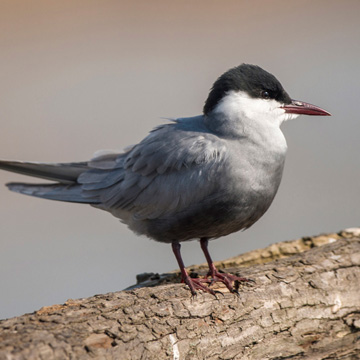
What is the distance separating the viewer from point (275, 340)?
379cm

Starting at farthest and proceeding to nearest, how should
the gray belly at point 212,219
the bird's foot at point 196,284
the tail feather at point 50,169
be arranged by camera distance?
the tail feather at point 50,169 < the gray belly at point 212,219 < the bird's foot at point 196,284

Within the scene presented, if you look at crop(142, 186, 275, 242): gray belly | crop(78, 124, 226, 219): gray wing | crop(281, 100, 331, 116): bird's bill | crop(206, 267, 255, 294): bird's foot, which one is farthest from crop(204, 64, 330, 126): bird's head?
crop(206, 267, 255, 294): bird's foot

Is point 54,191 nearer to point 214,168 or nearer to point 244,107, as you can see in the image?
point 214,168

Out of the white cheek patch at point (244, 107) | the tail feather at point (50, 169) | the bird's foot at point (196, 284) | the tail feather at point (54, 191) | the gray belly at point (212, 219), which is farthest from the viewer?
the tail feather at point (54, 191)

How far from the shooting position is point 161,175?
4352 mm

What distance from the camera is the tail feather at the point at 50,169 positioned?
4.67 metres

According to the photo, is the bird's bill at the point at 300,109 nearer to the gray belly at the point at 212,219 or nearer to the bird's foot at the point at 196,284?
the gray belly at the point at 212,219

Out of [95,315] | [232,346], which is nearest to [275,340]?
[232,346]

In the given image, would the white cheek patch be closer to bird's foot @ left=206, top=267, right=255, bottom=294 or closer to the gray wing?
the gray wing

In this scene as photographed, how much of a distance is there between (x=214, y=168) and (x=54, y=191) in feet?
4.92

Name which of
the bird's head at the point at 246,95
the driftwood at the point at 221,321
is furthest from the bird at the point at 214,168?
the driftwood at the point at 221,321

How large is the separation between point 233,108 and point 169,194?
2.57 feet

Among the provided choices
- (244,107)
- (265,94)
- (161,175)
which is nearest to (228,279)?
(161,175)

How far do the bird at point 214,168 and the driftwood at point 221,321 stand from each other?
0.22 metres
